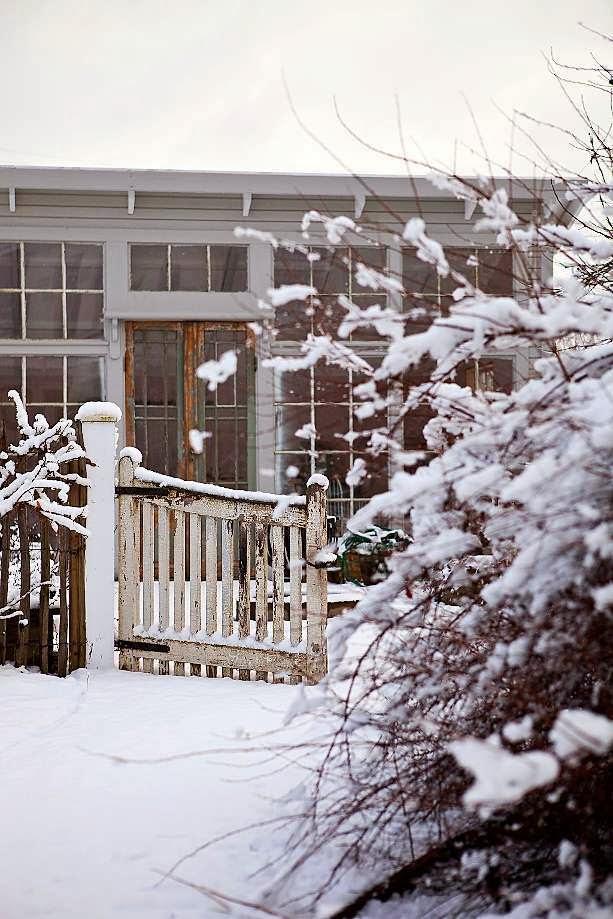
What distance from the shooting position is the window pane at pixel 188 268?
9078 millimetres

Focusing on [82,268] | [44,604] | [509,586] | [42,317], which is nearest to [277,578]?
[44,604]

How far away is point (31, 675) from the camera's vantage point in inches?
187

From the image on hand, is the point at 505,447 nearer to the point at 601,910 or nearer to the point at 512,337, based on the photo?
the point at 512,337

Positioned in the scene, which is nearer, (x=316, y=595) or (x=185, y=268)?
(x=316, y=595)

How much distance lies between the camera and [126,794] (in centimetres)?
296

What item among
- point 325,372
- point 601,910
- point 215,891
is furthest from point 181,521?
point 325,372

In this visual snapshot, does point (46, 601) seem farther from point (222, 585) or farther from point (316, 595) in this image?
point (316, 595)

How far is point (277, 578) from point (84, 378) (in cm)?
512

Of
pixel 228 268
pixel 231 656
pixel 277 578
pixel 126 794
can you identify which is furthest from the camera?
pixel 228 268

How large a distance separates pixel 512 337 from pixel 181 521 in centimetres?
344

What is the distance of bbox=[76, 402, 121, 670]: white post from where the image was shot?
16.5 ft

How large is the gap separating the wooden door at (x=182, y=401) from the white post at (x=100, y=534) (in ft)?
12.9

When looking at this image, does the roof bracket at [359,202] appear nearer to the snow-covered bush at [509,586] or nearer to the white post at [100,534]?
the white post at [100,534]

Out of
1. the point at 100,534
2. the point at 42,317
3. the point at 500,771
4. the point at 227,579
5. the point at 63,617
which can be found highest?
the point at 42,317
